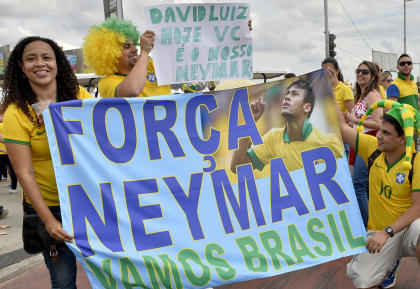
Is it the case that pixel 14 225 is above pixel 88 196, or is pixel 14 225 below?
below

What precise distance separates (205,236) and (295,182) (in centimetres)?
68

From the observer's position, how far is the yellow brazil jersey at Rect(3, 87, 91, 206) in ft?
7.66

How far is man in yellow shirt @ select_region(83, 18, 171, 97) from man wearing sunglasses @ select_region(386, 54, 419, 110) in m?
4.15

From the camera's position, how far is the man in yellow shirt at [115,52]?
3033mm

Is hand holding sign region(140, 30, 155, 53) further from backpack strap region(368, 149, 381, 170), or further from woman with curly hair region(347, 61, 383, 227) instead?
woman with curly hair region(347, 61, 383, 227)

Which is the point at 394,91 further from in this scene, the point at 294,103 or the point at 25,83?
the point at 25,83

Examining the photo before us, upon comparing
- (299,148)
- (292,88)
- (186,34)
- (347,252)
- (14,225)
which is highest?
(186,34)

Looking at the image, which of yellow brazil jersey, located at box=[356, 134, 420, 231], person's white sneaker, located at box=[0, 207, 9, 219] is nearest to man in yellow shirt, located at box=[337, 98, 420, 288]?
yellow brazil jersey, located at box=[356, 134, 420, 231]

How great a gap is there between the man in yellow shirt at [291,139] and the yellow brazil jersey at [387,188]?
1.62ft

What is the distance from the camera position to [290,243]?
9.51ft

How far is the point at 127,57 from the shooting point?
3.12m

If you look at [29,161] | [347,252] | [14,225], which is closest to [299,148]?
[347,252]

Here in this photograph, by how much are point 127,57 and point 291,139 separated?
3.90 ft

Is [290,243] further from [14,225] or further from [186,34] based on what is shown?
[14,225]
